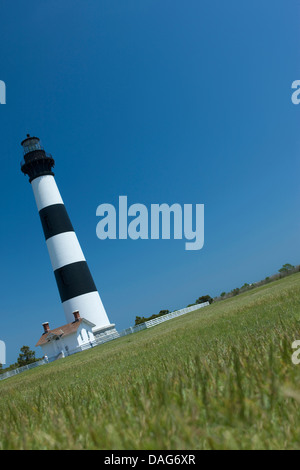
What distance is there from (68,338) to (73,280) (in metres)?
11.5

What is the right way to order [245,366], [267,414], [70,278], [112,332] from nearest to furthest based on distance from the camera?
[267,414]
[245,366]
[70,278]
[112,332]

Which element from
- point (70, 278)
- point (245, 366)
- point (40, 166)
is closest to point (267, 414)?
point (245, 366)

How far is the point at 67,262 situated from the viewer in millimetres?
38531

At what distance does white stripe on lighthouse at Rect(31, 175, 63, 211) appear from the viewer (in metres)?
41.2

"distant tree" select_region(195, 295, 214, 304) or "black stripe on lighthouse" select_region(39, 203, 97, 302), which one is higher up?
"black stripe on lighthouse" select_region(39, 203, 97, 302)

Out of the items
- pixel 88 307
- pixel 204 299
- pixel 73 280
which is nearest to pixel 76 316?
pixel 88 307

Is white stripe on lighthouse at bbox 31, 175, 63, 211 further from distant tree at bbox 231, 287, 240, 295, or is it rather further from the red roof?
distant tree at bbox 231, 287, 240, 295

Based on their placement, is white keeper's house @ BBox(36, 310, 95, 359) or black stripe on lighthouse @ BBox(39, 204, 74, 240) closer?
black stripe on lighthouse @ BBox(39, 204, 74, 240)

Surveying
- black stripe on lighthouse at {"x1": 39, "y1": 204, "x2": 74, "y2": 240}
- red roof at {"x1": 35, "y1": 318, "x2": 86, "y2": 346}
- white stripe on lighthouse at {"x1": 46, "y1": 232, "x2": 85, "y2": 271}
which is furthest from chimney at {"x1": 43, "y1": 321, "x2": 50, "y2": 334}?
black stripe on lighthouse at {"x1": 39, "y1": 204, "x2": 74, "y2": 240}

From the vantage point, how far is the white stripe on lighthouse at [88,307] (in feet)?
128
